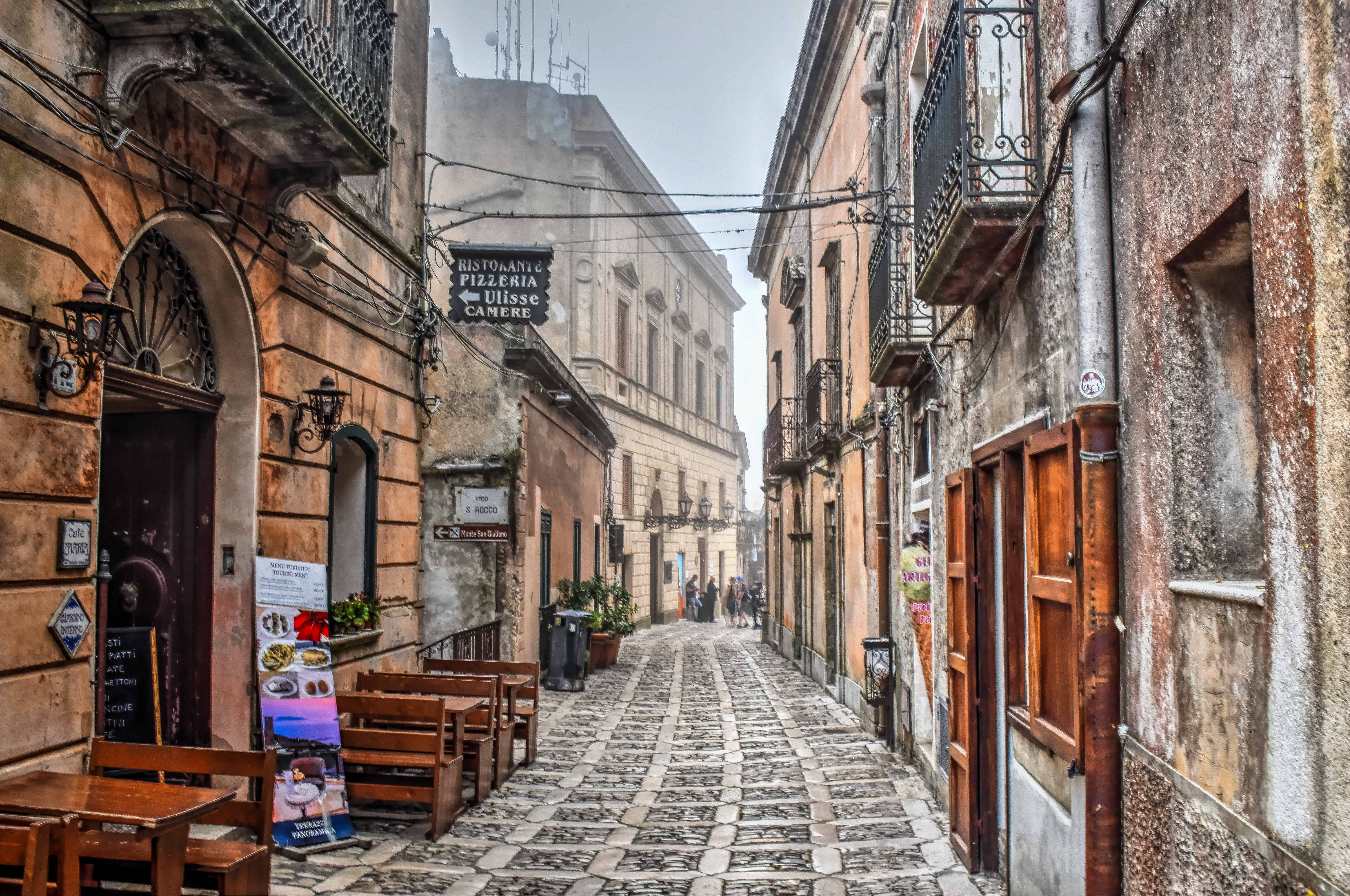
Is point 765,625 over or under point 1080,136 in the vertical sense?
under

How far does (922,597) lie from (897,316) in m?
2.26

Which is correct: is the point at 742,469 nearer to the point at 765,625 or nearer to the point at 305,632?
the point at 765,625

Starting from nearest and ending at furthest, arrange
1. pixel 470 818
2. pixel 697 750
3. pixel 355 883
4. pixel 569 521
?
pixel 355 883 < pixel 470 818 < pixel 697 750 < pixel 569 521

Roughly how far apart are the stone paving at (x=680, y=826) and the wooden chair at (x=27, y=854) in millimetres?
1846

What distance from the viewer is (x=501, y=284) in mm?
11938

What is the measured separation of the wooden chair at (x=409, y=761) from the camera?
6.98 metres

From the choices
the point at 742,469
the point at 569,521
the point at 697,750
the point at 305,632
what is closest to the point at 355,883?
the point at 305,632

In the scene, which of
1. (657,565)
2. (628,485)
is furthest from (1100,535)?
(657,565)

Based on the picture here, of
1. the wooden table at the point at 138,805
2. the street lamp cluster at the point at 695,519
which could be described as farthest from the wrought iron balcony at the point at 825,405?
the street lamp cluster at the point at 695,519

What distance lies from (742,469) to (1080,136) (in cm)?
4069

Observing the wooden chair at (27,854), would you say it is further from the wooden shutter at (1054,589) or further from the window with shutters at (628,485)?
the window with shutters at (628,485)

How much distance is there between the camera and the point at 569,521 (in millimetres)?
18953

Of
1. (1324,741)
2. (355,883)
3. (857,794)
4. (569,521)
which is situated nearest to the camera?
(1324,741)

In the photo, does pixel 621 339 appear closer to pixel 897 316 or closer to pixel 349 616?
pixel 897 316
